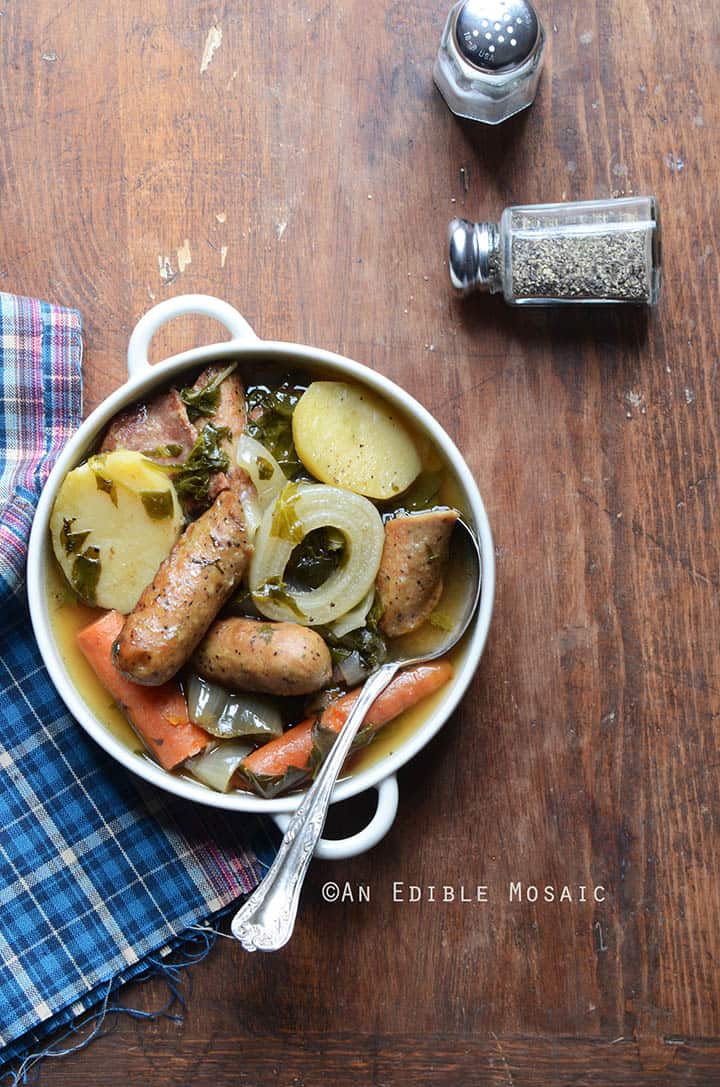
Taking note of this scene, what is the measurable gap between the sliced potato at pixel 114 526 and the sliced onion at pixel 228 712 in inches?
7.5

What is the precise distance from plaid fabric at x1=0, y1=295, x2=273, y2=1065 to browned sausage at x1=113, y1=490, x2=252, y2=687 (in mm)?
289

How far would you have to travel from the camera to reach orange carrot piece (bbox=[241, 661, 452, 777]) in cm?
162

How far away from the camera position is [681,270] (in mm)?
1803

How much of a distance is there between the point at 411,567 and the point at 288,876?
0.53 meters

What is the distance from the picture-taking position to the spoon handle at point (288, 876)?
1.48 meters

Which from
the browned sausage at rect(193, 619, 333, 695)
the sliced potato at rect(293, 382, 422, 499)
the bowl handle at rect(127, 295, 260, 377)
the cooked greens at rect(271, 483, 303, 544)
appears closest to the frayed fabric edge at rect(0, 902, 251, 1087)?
the browned sausage at rect(193, 619, 333, 695)

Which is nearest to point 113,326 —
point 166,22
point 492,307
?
point 166,22

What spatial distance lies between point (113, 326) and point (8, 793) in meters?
0.87

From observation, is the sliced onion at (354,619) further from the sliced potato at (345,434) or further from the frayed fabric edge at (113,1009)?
the frayed fabric edge at (113,1009)

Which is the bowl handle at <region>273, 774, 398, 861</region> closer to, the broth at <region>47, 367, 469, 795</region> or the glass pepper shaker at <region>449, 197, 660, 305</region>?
the broth at <region>47, 367, 469, 795</region>

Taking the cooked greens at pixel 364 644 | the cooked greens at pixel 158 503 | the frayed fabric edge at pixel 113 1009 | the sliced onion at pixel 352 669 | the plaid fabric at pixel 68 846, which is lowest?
the frayed fabric edge at pixel 113 1009

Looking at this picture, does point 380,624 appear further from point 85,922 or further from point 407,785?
point 85,922

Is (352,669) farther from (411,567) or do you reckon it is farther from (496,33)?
(496,33)

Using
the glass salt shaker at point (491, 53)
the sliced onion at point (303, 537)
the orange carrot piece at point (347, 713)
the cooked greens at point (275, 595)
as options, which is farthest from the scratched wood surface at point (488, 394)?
the cooked greens at point (275, 595)
